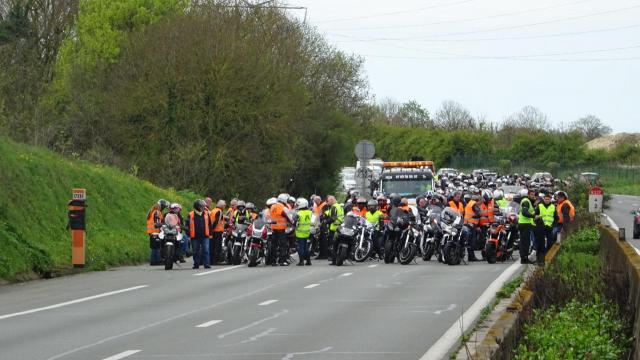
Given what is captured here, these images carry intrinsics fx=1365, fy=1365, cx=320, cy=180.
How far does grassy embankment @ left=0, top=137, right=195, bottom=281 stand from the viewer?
28.8 metres

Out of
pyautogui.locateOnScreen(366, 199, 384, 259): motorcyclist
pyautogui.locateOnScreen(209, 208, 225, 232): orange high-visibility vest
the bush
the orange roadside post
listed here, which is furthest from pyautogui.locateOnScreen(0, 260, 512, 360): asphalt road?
pyautogui.locateOnScreen(366, 199, 384, 259): motorcyclist

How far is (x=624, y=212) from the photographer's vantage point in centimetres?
7700

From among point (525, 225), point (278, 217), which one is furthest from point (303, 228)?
point (525, 225)

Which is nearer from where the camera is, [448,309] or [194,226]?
[448,309]

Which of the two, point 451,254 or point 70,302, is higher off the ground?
point 451,254

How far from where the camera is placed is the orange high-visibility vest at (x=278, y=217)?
32312mm

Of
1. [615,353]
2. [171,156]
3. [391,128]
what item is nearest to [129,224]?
[171,156]

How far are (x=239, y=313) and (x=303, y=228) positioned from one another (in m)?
13.2

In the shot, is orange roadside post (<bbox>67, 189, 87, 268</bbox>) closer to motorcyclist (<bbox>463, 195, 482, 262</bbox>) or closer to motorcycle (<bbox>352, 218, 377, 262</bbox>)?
motorcycle (<bbox>352, 218, 377, 262</bbox>)

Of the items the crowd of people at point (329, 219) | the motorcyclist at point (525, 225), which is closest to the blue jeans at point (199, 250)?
the crowd of people at point (329, 219)

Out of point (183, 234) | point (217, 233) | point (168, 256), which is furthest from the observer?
point (183, 234)

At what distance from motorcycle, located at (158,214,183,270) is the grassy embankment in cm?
158

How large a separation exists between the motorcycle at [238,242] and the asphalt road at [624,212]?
15.0 metres

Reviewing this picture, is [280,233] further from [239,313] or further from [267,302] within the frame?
[239,313]
